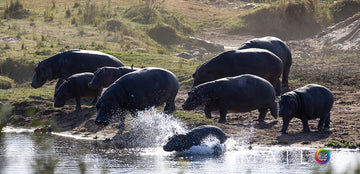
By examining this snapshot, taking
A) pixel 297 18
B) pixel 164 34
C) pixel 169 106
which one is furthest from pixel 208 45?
pixel 169 106

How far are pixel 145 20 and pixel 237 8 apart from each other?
526 inches

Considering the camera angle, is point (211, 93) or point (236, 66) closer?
point (211, 93)

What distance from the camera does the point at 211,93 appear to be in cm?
1001

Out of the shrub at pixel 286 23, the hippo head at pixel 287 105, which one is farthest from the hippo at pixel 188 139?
the shrub at pixel 286 23

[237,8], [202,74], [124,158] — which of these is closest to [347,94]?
[202,74]

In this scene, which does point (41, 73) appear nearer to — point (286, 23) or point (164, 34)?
point (164, 34)

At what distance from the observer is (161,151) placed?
8.79m

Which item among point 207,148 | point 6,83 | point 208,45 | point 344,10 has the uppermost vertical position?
point 207,148

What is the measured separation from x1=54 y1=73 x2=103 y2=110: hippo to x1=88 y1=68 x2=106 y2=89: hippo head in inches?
16.0

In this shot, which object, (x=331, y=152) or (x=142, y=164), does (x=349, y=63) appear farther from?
(x=142, y=164)

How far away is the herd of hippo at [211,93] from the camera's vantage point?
9.51 m

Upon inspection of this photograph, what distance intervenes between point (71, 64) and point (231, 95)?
497cm

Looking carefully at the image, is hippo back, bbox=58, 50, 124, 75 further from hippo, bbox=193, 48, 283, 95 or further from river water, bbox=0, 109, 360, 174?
river water, bbox=0, 109, 360, 174

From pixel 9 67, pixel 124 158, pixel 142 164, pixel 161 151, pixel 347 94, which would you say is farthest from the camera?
pixel 9 67
